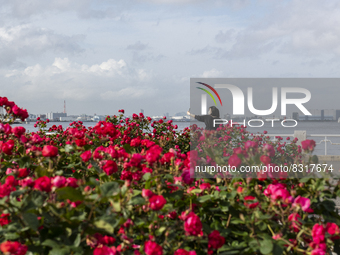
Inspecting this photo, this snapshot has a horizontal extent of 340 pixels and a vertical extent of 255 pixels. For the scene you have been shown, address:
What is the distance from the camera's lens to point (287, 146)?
6.81 meters

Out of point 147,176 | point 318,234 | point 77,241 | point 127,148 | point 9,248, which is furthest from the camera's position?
point 127,148

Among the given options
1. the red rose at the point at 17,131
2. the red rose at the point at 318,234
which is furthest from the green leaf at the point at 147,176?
the red rose at the point at 17,131

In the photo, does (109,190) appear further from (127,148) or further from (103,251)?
(127,148)

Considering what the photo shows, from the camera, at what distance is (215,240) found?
71.2 inches

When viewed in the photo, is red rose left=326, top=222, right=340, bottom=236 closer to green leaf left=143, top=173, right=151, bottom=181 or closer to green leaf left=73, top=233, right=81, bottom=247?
green leaf left=143, top=173, right=151, bottom=181

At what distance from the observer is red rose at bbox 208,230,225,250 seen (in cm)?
181

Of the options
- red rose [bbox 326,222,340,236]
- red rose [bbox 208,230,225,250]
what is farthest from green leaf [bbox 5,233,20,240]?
red rose [bbox 326,222,340,236]

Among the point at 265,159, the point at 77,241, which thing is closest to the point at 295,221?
the point at 265,159

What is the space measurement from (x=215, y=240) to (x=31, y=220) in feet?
3.08

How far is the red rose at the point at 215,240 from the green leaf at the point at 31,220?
2.92 feet

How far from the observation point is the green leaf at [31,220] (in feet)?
5.02

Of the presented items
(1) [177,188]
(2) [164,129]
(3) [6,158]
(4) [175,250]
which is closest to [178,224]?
(4) [175,250]

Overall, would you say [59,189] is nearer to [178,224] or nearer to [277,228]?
[178,224]

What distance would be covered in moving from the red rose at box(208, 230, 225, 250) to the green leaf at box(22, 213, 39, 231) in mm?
889
